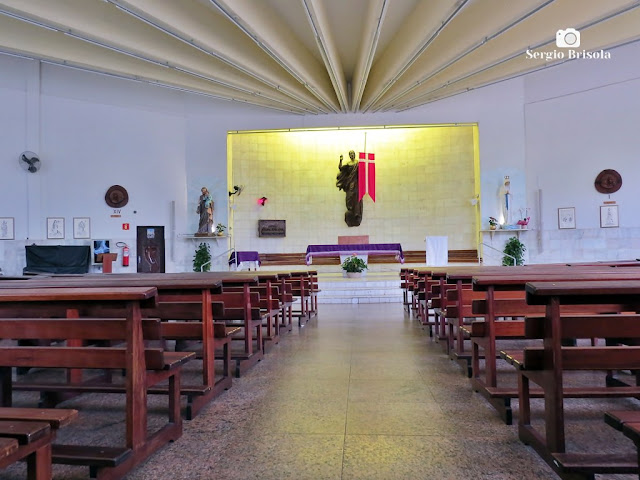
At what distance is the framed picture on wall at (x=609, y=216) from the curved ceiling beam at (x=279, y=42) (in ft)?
22.6

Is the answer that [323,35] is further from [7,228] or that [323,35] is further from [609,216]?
[7,228]

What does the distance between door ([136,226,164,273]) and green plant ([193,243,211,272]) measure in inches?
36.3

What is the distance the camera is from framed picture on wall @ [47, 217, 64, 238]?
33.3 ft

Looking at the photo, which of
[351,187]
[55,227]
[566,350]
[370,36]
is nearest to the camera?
[566,350]

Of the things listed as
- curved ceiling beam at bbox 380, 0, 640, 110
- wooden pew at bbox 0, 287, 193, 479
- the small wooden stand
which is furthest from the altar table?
wooden pew at bbox 0, 287, 193, 479

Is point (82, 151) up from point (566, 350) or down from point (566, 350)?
up

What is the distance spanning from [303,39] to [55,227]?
725 centimetres

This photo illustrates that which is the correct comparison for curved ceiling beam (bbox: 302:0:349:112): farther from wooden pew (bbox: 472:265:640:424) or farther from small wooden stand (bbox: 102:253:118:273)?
small wooden stand (bbox: 102:253:118:273)

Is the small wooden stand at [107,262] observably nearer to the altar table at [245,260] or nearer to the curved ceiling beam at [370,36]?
the altar table at [245,260]

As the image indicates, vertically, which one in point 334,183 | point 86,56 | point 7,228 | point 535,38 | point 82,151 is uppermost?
point 86,56

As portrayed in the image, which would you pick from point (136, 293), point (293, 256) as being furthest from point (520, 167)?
point (136, 293)

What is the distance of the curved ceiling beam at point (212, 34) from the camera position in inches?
251

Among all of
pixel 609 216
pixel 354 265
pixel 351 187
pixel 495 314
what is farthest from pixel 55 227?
pixel 609 216

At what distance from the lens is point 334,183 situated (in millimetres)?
12422
